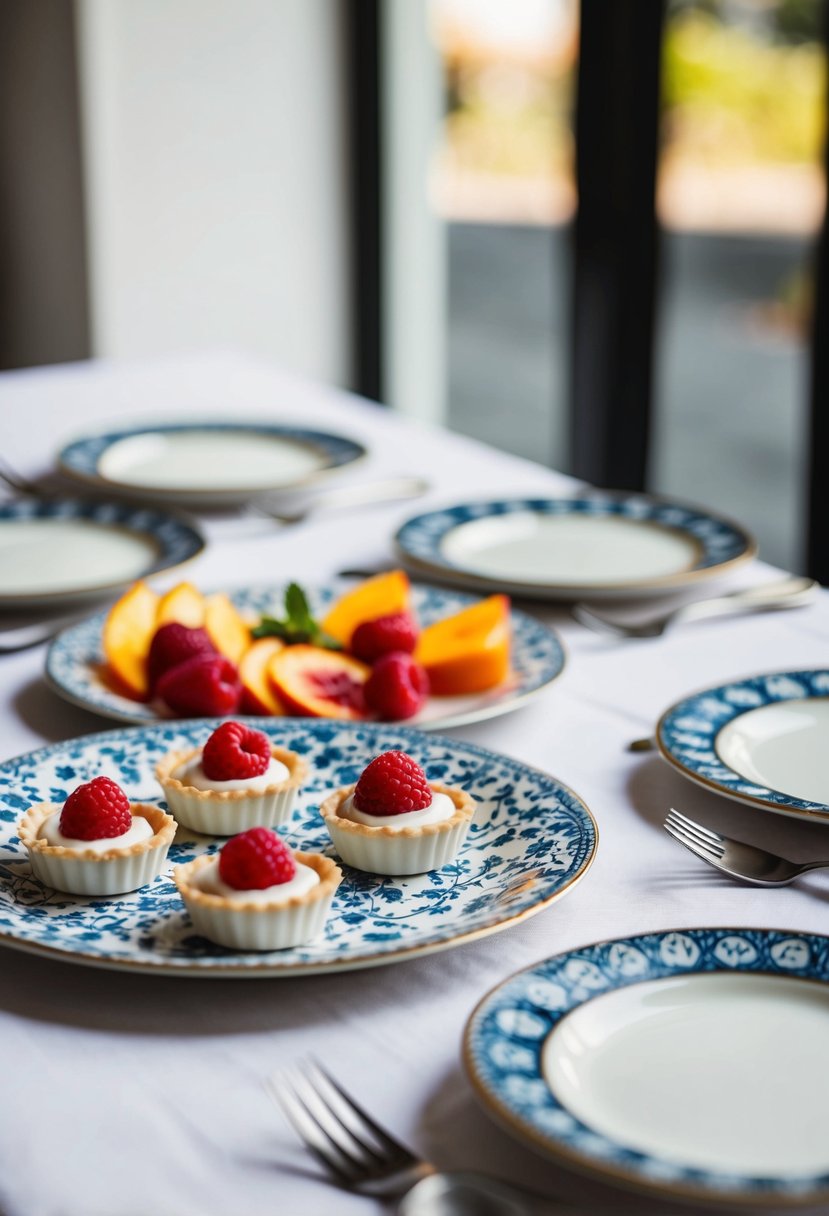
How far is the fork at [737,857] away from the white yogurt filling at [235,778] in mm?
244

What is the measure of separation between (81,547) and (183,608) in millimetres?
339

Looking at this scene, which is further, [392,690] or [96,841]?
[392,690]

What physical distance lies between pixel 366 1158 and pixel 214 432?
1.38 m

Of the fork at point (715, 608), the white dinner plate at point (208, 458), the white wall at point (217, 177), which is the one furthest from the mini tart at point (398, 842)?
the white wall at point (217, 177)

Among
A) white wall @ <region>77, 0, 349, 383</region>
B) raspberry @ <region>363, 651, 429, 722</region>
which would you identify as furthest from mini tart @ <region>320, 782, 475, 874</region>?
white wall @ <region>77, 0, 349, 383</region>

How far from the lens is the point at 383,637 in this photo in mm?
1136

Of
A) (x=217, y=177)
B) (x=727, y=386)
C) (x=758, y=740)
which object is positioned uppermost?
(x=217, y=177)

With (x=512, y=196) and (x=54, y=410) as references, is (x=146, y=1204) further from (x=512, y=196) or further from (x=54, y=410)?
(x=512, y=196)

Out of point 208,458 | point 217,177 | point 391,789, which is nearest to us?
point 391,789

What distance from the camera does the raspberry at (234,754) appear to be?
89 cm

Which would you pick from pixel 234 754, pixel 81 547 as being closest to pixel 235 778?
pixel 234 754

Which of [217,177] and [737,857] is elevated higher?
[217,177]

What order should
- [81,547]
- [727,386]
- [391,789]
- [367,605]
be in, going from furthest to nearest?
1. [727,386]
2. [81,547]
3. [367,605]
4. [391,789]

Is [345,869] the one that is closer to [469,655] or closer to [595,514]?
[469,655]
